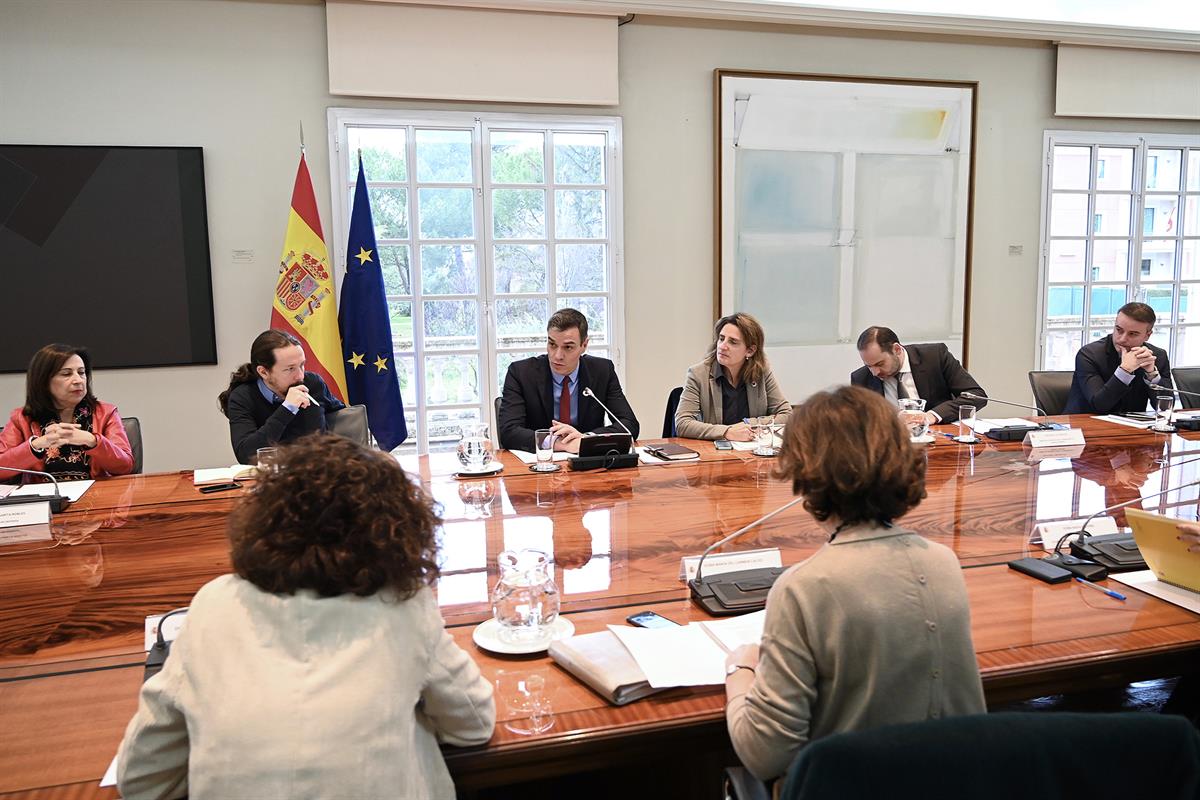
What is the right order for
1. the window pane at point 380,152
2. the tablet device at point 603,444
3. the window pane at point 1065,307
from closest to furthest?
the tablet device at point 603,444
the window pane at point 380,152
the window pane at point 1065,307

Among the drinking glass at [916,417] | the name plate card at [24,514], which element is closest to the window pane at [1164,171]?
the drinking glass at [916,417]

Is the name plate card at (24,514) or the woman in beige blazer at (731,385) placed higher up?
the woman in beige blazer at (731,385)

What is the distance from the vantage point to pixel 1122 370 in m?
3.88

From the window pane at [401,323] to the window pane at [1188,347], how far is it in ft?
16.7

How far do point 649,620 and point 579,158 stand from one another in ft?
12.2

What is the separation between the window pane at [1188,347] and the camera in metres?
5.92

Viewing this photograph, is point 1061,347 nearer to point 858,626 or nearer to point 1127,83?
point 1127,83

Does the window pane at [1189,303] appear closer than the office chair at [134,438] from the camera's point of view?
No

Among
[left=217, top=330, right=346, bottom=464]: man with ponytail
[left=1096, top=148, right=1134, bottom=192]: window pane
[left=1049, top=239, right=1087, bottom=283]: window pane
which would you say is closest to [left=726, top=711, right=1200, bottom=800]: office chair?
[left=217, top=330, right=346, bottom=464]: man with ponytail

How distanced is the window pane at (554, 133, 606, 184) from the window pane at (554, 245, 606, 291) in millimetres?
374

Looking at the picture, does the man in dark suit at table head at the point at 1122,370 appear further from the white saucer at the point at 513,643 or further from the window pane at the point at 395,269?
the window pane at the point at 395,269

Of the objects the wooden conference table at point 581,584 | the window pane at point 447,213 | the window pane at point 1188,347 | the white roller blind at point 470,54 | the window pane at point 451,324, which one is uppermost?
the white roller blind at point 470,54

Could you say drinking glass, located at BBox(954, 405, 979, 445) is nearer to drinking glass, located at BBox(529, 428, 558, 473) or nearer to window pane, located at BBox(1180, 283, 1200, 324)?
drinking glass, located at BBox(529, 428, 558, 473)

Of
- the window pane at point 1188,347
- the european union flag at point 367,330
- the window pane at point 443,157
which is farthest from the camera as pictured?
the window pane at point 1188,347
